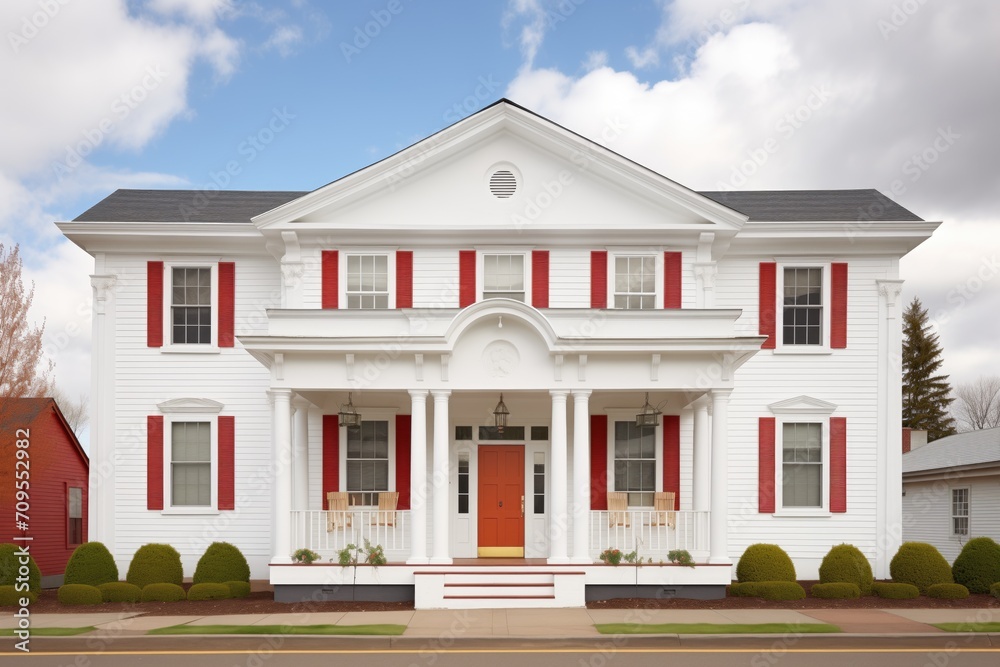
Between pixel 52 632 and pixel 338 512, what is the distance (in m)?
5.24

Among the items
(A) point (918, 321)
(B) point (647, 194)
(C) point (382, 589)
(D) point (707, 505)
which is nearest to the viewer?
(C) point (382, 589)

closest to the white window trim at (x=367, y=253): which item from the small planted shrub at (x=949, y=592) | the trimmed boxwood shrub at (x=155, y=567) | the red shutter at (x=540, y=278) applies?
the red shutter at (x=540, y=278)

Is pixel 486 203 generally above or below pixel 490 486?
above

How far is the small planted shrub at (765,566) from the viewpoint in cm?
1609

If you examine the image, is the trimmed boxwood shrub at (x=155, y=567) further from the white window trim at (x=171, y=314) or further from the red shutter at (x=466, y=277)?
the red shutter at (x=466, y=277)

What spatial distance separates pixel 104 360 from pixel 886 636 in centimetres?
1604

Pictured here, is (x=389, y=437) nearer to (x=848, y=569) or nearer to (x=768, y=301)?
(x=768, y=301)

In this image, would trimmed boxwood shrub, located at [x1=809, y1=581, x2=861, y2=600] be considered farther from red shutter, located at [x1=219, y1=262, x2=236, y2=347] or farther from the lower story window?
red shutter, located at [x1=219, y1=262, x2=236, y2=347]

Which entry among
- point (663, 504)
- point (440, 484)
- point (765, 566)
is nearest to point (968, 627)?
point (765, 566)

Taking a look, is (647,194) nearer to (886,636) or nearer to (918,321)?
(886,636)

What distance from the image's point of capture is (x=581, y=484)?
15.3 meters

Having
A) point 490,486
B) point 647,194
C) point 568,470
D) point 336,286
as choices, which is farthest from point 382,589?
point 647,194

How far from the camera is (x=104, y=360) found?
61.0 feet

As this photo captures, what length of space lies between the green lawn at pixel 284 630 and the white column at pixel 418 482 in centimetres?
271
